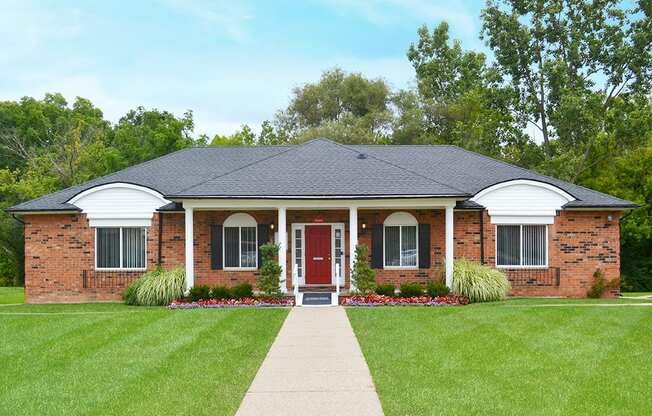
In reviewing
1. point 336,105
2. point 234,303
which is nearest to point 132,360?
point 234,303

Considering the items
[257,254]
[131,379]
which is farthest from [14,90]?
[131,379]

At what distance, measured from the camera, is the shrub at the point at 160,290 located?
65.5 ft

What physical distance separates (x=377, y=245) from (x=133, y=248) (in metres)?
7.63

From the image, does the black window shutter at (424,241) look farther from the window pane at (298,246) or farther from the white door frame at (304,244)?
the window pane at (298,246)

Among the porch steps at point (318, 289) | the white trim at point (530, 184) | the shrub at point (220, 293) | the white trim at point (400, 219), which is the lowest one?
the porch steps at point (318, 289)

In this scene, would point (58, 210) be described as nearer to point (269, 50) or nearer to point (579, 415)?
point (269, 50)

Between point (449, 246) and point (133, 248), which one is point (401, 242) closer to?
point (449, 246)

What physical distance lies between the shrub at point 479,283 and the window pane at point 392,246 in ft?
6.82

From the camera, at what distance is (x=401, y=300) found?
19.0 m

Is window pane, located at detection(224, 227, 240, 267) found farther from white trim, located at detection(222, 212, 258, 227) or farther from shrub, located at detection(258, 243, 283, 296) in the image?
shrub, located at detection(258, 243, 283, 296)

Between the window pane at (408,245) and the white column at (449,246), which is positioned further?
the window pane at (408,245)

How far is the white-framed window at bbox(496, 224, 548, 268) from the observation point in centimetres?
2208

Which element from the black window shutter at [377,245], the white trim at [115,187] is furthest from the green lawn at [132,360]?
the black window shutter at [377,245]

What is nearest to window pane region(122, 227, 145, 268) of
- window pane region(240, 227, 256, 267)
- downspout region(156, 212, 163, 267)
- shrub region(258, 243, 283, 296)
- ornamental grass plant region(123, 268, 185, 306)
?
downspout region(156, 212, 163, 267)
